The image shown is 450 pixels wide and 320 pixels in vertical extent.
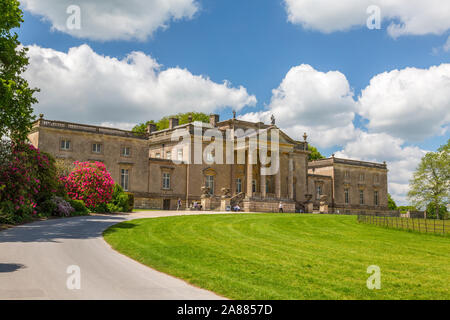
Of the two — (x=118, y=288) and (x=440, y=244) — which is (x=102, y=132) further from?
(x=118, y=288)

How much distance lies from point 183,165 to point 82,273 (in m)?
43.9

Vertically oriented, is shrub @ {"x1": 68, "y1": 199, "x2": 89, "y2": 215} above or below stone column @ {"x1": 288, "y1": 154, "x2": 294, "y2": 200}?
below

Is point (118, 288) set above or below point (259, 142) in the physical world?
below

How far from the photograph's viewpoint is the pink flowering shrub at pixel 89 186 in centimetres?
3250

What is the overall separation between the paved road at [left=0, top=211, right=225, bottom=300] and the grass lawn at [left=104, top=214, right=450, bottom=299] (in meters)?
0.66

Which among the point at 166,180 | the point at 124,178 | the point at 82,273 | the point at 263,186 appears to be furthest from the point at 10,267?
the point at 263,186

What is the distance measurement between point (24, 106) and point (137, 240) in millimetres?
10997

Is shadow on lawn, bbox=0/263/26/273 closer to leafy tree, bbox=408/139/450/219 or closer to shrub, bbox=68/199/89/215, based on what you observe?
shrub, bbox=68/199/89/215

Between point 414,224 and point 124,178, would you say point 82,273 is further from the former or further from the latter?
point 124,178

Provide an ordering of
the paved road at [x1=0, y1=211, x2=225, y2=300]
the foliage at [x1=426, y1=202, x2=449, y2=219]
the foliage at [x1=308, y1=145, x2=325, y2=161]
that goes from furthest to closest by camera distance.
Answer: the foliage at [x1=308, y1=145, x2=325, y2=161], the foliage at [x1=426, y1=202, x2=449, y2=219], the paved road at [x1=0, y1=211, x2=225, y2=300]

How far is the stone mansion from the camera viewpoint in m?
47.1

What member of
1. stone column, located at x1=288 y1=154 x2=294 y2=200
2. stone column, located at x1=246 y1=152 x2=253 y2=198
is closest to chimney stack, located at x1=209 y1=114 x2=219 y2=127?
stone column, located at x1=246 y1=152 x2=253 y2=198
